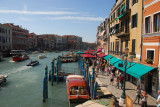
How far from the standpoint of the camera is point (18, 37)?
82062mm

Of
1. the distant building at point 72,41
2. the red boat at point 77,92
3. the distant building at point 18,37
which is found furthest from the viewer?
the distant building at point 72,41

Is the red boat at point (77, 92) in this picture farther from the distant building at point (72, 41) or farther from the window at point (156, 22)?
the distant building at point (72, 41)

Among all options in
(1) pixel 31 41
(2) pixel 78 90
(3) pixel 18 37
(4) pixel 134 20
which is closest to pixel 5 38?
(3) pixel 18 37

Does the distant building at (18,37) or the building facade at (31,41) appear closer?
the distant building at (18,37)

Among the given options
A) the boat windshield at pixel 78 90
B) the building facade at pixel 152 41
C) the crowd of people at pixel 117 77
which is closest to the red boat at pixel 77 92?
the boat windshield at pixel 78 90

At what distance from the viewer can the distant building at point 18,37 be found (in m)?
77.2

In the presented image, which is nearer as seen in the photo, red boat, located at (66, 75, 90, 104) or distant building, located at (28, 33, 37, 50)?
red boat, located at (66, 75, 90, 104)

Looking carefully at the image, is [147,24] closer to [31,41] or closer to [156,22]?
[156,22]

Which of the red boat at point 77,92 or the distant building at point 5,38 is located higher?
the distant building at point 5,38

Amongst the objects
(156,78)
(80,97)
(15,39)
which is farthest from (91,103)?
(15,39)

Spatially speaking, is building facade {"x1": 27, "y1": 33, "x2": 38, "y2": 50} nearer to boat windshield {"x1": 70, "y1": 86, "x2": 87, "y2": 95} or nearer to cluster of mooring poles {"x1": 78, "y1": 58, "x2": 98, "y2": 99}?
cluster of mooring poles {"x1": 78, "y1": 58, "x2": 98, "y2": 99}

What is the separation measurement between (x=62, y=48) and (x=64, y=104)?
135 m

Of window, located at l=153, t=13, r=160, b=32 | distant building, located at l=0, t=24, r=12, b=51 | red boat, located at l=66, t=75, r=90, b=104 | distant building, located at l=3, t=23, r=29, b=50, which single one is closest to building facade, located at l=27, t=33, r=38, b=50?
distant building, located at l=3, t=23, r=29, b=50

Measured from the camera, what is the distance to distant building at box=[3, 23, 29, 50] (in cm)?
7724
